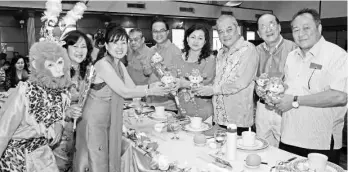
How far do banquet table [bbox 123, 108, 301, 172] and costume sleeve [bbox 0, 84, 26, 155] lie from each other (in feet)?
2.92

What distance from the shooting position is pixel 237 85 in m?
2.39

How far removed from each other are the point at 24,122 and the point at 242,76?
1.67 metres

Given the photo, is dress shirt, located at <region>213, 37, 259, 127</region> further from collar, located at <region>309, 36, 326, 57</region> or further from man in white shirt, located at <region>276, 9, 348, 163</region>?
collar, located at <region>309, 36, 326, 57</region>

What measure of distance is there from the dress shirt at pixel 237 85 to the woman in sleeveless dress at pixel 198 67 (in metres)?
0.21

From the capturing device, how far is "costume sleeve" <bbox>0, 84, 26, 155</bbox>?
181 cm

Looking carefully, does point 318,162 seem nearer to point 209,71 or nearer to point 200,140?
point 200,140

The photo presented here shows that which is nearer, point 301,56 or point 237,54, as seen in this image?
point 301,56

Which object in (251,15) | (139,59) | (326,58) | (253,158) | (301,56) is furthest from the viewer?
(251,15)

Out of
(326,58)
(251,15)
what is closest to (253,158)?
(326,58)

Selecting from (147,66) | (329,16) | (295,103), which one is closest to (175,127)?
(295,103)

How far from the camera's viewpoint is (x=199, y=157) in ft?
5.63

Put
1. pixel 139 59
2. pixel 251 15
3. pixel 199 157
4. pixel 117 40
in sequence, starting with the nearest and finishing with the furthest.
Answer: pixel 199 157 → pixel 117 40 → pixel 139 59 → pixel 251 15

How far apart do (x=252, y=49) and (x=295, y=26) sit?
54 cm

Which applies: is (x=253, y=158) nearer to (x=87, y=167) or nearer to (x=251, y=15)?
(x=87, y=167)
